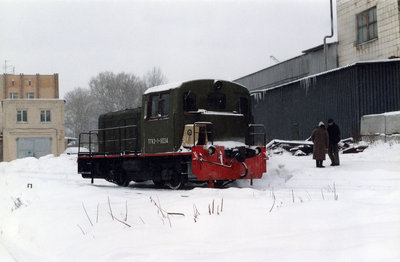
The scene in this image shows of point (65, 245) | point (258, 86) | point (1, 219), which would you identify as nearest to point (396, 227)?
point (65, 245)

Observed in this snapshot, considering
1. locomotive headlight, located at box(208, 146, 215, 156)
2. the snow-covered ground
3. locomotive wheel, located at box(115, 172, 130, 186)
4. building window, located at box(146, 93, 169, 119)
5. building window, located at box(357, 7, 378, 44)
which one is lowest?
locomotive wheel, located at box(115, 172, 130, 186)

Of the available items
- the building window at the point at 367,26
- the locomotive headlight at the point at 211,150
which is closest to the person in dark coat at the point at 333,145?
the locomotive headlight at the point at 211,150

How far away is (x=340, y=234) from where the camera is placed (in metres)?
4.36

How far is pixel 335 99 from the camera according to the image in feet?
60.9

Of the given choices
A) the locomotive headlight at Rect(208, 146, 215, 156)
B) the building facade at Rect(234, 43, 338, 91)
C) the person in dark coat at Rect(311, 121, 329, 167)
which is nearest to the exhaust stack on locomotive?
the locomotive headlight at Rect(208, 146, 215, 156)

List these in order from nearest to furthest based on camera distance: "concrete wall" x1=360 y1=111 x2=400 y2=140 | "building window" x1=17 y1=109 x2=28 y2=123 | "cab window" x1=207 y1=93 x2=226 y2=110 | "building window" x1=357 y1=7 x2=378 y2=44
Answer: "cab window" x1=207 y1=93 x2=226 y2=110
"concrete wall" x1=360 y1=111 x2=400 y2=140
"building window" x1=357 y1=7 x2=378 y2=44
"building window" x1=17 y1=109 x2=28 y2=123

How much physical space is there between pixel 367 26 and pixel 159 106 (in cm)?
1390

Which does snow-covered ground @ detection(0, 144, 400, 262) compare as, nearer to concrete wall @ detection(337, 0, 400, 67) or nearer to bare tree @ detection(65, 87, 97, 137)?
concrete wall @ detection(337, 0, 400, 67)

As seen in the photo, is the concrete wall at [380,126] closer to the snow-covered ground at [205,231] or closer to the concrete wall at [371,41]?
the concrete wall at [371,41]

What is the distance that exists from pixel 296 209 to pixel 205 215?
3.90 feet

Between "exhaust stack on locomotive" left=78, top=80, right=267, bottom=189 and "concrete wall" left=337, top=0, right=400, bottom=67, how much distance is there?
1036cm

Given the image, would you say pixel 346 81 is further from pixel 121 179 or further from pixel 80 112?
pixel 80 112

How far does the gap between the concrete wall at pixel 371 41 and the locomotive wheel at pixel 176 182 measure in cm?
1286

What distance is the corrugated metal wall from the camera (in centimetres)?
1717
